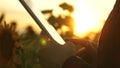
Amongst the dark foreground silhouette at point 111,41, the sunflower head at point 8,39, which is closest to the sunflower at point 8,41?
the sunflower head at point 8,39

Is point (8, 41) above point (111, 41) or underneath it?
underneath

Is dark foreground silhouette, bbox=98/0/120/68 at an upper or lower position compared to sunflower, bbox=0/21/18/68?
upper

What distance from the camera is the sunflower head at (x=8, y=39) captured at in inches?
95.9

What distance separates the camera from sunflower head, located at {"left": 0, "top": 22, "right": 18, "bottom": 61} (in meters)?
2.44

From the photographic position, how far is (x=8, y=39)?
2732 millimetres

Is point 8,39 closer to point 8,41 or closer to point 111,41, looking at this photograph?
point 8,41

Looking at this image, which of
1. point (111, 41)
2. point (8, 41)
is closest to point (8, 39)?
point (8, 41)

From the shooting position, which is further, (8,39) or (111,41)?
(8,39)

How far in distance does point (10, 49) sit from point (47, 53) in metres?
0.69

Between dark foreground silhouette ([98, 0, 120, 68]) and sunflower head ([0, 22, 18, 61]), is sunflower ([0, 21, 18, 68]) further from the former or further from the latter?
dark foreground silhouette ([98, 0, 120, 68])

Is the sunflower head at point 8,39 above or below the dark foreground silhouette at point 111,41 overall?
below

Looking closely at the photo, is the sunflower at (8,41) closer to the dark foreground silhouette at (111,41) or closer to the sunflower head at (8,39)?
the sunflower head at (8,39)

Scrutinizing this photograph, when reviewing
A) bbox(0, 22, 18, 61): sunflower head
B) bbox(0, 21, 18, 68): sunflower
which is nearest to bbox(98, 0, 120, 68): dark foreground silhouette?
bbox(0, 21, 18, 68): sunflower

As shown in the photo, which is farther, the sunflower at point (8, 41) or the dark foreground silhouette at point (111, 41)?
the sunflower at point (8, 41)
